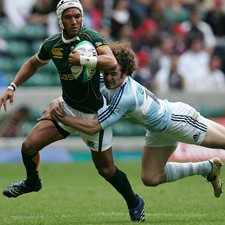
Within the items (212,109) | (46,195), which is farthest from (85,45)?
(212,109)

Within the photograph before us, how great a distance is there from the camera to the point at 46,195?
573 inches

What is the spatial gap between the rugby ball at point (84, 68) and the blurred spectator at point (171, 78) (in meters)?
11.9

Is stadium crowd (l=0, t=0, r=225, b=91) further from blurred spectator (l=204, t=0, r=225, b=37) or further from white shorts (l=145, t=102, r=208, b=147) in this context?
white shorts (l=145, t=102, r=208, b=147)

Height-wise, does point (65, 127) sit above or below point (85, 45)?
below

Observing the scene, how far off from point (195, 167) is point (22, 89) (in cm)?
1111

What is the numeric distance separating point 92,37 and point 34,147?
130cm

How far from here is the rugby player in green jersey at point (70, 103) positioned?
11.0 meters

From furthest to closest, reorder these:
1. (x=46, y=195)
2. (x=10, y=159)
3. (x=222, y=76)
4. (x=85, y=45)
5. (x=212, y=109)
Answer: (x=222, y=76) → (x=212, y=109) → (x=10, y=159) → (x=46, y=195) → (x=85, y=45)

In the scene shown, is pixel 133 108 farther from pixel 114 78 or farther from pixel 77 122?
pixel 77 122

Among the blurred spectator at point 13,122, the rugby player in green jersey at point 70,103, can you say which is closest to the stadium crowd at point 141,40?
the blurred spectator at point 13,122

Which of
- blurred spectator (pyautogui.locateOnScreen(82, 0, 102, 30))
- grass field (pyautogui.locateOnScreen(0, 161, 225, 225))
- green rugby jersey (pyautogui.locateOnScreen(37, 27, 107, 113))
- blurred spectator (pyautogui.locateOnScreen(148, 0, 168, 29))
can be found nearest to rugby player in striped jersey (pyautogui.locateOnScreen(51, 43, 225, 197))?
green rugby jersey (pyautogui.locateOnScreen(37, 27, 107, 113))

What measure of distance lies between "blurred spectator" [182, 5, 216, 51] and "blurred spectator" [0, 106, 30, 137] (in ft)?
14.5

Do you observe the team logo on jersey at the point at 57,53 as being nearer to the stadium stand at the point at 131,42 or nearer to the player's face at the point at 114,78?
the player's face at the point at 114,78

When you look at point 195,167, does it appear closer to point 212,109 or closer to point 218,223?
point 218,223
